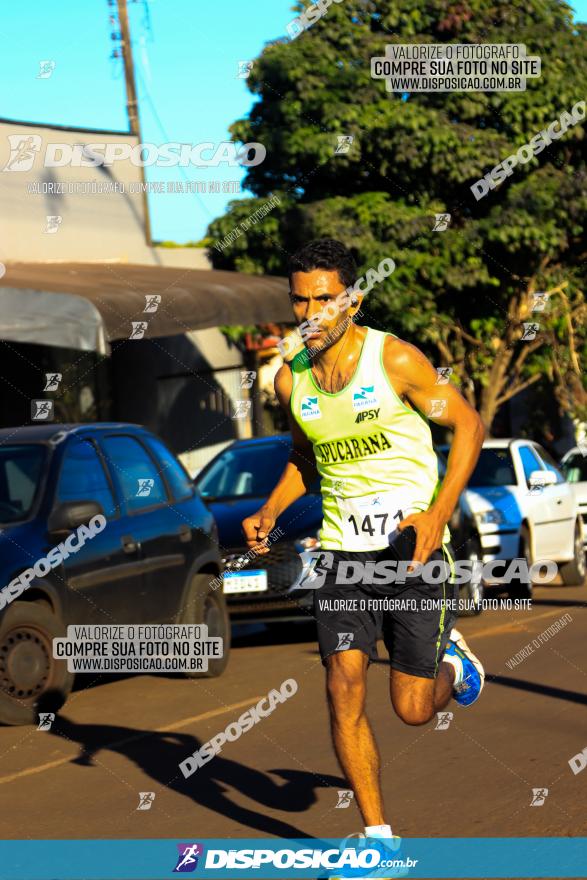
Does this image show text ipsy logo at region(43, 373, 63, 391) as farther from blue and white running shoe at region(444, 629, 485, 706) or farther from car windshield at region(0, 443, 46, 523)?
blue and white running shoe at region(444, 629, 485, 706)

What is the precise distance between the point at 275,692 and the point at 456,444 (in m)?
4.84

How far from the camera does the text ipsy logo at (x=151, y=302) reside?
15.7 metres

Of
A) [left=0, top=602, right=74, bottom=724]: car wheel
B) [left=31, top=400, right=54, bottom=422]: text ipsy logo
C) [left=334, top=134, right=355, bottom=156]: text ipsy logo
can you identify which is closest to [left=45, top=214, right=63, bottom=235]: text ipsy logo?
[left=31, top=400, right=54, bottom=422]: text ipsy logo

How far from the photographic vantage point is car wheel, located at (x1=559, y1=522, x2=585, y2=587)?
17.7 metres

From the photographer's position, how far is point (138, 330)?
47.9ft

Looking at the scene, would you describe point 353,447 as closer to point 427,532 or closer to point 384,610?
point 427,532

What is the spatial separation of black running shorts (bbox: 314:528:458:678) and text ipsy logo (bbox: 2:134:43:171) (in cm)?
1443

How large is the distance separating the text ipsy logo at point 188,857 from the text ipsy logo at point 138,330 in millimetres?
9252

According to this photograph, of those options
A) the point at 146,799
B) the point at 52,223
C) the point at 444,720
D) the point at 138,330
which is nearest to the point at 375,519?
the point at 146,799

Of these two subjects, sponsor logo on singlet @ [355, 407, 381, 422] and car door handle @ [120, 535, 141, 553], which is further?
car door handle @ [120, 535, 141, 553]

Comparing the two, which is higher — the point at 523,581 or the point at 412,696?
the point at 412,696

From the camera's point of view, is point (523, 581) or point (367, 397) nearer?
point (367, 397)

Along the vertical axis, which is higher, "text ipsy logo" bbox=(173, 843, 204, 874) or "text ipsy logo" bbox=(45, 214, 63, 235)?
"text ipsy logo" bbox=(45, 214, 63, 235)

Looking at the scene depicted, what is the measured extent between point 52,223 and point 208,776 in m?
13.6
